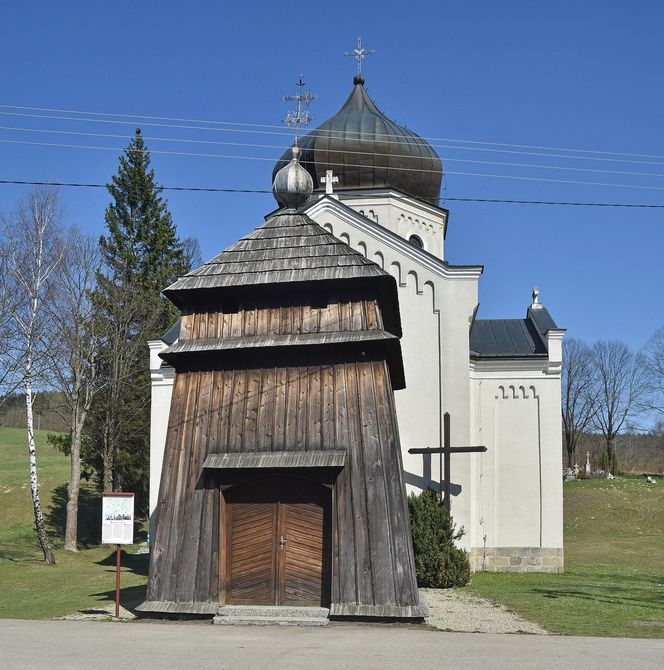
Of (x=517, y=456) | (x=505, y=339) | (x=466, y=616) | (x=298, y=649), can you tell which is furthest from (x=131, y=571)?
(x=298, y=649)

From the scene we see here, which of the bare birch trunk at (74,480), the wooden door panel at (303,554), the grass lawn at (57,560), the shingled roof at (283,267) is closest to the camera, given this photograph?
the wooden door panel at (303,554)

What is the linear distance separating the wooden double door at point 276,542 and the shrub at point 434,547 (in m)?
6.61

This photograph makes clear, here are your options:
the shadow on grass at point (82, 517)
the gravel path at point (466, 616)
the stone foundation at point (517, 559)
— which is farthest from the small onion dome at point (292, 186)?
the shadow on grass at point (82, 517)

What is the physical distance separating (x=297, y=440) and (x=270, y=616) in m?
2.95

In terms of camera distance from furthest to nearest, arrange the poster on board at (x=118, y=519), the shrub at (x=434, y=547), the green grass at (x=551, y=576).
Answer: the shrub at (x=434, y=547)
the green grass at (x=551, y=576)
the poster on board at (x=118, y=519)

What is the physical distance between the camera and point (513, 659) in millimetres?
11305

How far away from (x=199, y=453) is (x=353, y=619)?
3921 mm

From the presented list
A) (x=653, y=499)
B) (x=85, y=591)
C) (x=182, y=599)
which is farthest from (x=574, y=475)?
(x=182, y=599)

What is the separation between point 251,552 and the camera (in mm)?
15695

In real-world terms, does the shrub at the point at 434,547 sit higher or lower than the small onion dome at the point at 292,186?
lower

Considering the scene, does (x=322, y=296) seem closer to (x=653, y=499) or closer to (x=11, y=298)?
(x=11, y=298)

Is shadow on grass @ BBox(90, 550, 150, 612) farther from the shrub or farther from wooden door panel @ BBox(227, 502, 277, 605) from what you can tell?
the shrub

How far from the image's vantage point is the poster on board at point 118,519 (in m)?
15.8

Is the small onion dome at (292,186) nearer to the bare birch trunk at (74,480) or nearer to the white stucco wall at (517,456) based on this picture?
the white stucco wall at (517,456)
